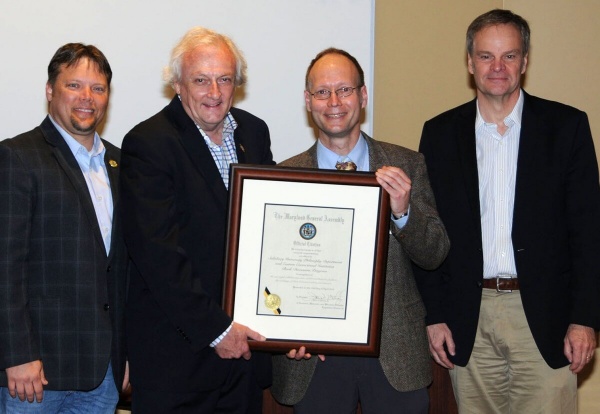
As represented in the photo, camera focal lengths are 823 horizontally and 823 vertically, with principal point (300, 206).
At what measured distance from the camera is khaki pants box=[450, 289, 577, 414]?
3.19 meters

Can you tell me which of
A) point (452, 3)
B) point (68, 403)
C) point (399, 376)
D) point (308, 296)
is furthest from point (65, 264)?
point (452, 3)

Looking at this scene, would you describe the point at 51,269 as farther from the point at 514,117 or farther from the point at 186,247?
the point at 514,117

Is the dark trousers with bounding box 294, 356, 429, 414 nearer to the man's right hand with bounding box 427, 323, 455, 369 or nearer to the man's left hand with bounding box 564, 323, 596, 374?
the man's right hand with bounding box 427, 323, 455, 369

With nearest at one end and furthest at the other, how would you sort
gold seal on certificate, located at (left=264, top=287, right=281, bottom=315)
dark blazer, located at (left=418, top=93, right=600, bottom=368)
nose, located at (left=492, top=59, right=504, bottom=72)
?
gold seal on certificate, located at (left=264, top=287, right=281, bottom=315), dark blazer, located at (left=418, top=93, right=600, bottom=368), nose, located at (left=492, top=59, right=504, bottom=72)

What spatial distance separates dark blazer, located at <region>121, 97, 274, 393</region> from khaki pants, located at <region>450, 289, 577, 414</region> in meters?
1.04

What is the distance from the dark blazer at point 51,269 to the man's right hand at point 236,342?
19.0 inches

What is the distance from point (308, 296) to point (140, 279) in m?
0.59

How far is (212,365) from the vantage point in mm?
2830

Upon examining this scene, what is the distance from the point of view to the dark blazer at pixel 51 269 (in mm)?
2789

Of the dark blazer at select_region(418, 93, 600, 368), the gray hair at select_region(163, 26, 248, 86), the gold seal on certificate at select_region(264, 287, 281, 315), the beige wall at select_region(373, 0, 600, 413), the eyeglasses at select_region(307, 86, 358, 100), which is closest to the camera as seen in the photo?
the gold seal on certificate at select_region(264, 287, 281, 315)

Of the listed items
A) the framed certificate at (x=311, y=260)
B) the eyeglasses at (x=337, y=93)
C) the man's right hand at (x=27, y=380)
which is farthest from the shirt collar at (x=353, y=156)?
the man's right hand at (x=27, y=380)

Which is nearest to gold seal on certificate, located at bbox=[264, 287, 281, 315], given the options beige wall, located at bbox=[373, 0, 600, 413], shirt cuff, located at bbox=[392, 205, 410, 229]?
shirt cuff, located at bbox=[392, 205, 410, 229]

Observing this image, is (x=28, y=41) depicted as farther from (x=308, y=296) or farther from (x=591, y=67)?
(x=591, y=67)

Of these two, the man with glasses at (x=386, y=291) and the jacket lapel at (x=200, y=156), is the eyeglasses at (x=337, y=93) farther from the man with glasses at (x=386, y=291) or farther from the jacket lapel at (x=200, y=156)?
the jacket lapel at (x=200, y=156)
